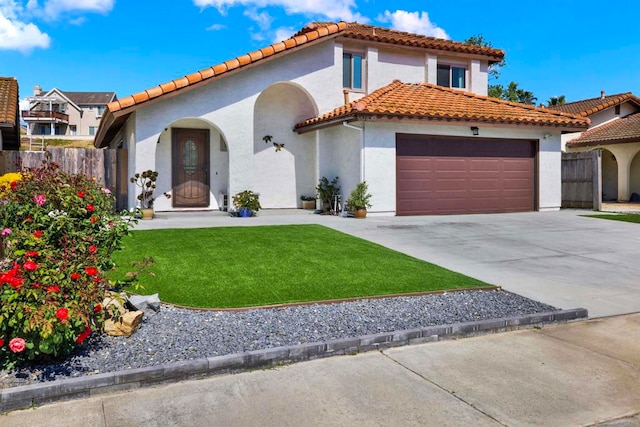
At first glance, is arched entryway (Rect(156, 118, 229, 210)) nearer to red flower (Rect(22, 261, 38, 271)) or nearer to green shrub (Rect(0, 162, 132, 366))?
green shrub (Rect(0, 162, 132, 366))

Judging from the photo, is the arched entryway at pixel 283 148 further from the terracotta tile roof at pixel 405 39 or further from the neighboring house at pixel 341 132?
the terracotta tile roof at pixel 405 39

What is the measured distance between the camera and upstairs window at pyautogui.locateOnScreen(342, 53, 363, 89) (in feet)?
57.4

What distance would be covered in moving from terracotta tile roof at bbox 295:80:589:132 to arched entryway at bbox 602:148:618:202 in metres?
10.7

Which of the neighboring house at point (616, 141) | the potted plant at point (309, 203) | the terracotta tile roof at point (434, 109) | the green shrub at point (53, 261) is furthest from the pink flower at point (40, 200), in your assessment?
the neighboring house at point (616, 141)

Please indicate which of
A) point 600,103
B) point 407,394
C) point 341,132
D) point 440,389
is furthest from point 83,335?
point 600,103

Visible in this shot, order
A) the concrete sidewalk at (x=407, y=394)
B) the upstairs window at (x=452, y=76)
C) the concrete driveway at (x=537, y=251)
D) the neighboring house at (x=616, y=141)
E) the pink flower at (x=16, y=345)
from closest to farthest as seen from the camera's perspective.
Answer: the concrete sidewalk at (x=407, y=394), the pink flower at (x=16, y=345), the concrete driveway at (x=537, y=251), the upstairs window at (x=452, y=76), the neighboring house at (x=616, y=141)

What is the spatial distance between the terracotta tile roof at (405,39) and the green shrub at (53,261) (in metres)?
13.1

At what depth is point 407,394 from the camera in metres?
3.92

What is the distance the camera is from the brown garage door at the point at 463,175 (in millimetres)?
15570

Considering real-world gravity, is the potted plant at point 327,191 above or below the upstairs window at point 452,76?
below

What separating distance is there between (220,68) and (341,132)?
4.23 m

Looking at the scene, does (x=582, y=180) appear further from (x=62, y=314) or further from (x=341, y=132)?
(x=62, y=314)

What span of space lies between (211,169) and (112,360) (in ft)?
42.9

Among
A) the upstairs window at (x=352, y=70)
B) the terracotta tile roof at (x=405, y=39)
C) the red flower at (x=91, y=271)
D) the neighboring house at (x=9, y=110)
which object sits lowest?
the red flower at (x=91, y=271)
